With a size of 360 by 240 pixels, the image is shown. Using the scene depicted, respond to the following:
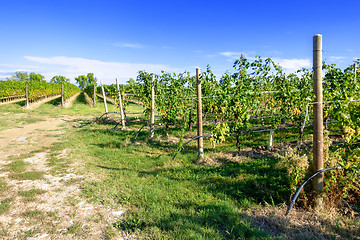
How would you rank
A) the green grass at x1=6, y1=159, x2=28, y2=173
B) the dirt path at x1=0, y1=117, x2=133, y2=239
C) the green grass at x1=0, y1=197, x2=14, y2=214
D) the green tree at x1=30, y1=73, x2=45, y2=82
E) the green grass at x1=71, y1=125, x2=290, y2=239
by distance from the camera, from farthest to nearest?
1. the green tree at x1=30, y1=73, x2=45, y2=82
2. the green grass at x1=6, y1=159, x2=28, y2=173
3. the green grass at x1=0, y1=197, x2=14, y2=214
4. the dirt path at x1=0, y1=117, x2=133, y2=239
5. the green grass at x1=71, y1=125, x2=290, y2=239

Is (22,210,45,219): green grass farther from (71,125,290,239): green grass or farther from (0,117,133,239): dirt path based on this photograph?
(71,125,290,239): green grass

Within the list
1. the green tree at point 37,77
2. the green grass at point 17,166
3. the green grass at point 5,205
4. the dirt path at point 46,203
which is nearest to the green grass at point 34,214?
the dirt path at point 46,203

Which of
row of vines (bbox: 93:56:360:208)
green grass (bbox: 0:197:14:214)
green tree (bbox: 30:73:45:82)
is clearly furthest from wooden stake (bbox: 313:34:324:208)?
green tree (bbox: 30:73:45:82)

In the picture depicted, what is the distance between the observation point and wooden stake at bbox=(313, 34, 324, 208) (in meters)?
3.18

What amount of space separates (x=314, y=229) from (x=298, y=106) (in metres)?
4.69

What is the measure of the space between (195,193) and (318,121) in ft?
8.13

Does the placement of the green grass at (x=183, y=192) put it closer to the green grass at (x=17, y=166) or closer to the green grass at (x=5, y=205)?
the green grass at (x=5, y=205)

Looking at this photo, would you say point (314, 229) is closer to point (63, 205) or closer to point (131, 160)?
point (63, 205)

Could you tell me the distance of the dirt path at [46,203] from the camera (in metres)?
3.21

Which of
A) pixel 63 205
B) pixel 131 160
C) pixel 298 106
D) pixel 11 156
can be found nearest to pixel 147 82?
pixel 131 160

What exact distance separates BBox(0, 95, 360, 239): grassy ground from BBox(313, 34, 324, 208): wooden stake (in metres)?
0.43

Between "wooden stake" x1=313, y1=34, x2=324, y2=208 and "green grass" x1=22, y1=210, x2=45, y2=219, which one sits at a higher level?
"wooden stake" x1=313, y1=34, x2=324, y2=208

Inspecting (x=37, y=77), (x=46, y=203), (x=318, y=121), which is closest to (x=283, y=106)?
(x=318, y=121)

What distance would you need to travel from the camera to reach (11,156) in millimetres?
6879
